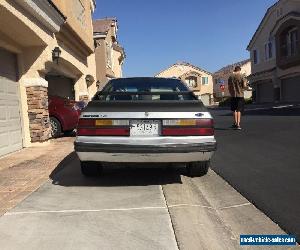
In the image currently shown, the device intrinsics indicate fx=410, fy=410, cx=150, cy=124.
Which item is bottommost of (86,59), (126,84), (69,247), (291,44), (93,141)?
(69,247)

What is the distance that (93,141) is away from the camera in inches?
204

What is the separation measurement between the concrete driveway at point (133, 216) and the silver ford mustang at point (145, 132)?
46cm

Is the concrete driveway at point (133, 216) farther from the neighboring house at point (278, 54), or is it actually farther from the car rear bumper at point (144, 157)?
the neighboring house at point (278, 54)

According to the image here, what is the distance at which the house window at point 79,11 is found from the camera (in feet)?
46.5

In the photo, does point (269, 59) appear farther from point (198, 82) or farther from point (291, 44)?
point (198, 82)

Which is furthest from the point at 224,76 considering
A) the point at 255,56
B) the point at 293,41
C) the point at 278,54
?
the point at 293,41

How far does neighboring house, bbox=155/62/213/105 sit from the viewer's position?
7044 centimetres

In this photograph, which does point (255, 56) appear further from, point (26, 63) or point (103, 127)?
point (103, 127)

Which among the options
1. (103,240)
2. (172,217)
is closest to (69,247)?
(103,240)

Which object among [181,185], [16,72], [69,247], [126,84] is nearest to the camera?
[69,247]

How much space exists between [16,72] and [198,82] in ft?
205

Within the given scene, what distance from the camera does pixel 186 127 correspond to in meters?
5.13

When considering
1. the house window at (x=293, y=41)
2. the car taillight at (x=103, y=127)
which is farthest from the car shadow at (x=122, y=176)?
the house window at (x=293, y=41)

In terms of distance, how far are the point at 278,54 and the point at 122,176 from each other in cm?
3148
